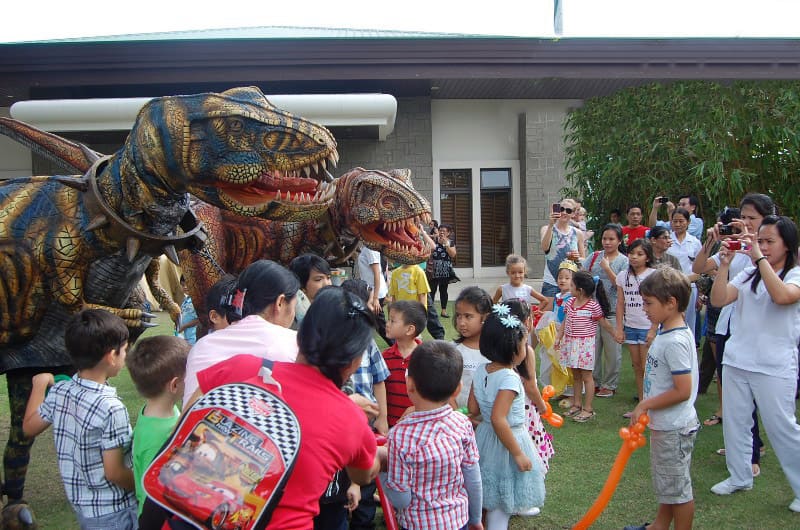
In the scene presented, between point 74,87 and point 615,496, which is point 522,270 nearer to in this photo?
A: point 615,496

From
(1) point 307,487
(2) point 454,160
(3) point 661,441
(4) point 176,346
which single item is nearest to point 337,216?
(4) point 176,346

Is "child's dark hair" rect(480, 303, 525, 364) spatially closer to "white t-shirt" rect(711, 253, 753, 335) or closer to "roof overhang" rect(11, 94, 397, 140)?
"white t-shirt" rect(711, 253, 753, 335)

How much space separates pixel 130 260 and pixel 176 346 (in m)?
0.58

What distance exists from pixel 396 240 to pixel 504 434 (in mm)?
1685

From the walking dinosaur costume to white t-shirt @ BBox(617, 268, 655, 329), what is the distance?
11.6ft

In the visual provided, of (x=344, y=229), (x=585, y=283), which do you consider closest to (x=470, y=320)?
(x=344, y=229)

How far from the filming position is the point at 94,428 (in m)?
2.54

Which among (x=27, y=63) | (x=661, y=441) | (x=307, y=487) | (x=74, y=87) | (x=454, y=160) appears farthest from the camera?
(x=454, y=160)

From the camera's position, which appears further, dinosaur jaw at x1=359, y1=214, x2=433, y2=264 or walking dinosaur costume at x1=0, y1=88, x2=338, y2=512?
dinosaur jaw at x1=359, y1=214, x2=433, y2=264

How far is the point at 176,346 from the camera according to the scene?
2.62 metres

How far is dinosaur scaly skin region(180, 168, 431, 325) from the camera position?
14.1 feet

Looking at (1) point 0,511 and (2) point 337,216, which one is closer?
(1) point 0,511

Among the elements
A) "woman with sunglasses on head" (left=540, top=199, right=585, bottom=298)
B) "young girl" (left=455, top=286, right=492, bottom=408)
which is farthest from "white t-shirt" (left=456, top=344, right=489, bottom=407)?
"woman with sunglasses on head" (left=540, top=199, right=585, bottom=298)

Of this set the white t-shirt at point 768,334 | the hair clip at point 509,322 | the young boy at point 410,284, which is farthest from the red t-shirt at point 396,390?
the young boy at point 410,284
